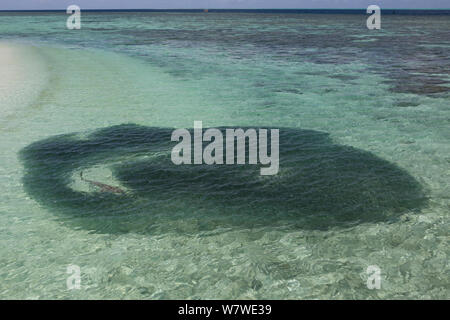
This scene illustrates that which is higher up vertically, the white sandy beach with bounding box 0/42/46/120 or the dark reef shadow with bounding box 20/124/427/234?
the white sandy beach with bounding box 0/42/46/120

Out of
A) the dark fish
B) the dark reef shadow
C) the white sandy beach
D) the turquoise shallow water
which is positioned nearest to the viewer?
the turquoise shallow water

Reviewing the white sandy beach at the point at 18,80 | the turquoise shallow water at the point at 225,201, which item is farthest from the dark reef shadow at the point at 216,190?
the white sandy beach at the point at 18,80

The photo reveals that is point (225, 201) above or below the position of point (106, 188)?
below

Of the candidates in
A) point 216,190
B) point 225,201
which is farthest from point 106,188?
point 225,201

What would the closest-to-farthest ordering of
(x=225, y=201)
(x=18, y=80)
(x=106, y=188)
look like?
(x=225, y=201)
(x=106, y=188)
(x=18, y=80)

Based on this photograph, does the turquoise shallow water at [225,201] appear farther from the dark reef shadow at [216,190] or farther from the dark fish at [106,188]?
the dark fish at [106,188]

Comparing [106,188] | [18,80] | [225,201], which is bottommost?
[225,201]

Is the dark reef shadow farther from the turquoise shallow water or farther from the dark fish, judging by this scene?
the dark fish

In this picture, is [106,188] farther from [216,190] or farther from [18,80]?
[18,80]

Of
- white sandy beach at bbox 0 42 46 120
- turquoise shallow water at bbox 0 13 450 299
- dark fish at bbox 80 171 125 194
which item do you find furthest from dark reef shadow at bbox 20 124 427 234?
white sandy beach at bbox 0 42 46 120

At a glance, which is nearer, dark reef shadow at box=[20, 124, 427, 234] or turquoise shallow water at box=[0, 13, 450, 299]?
turquoise shallow water at box=[0, 13, 450, 299]
